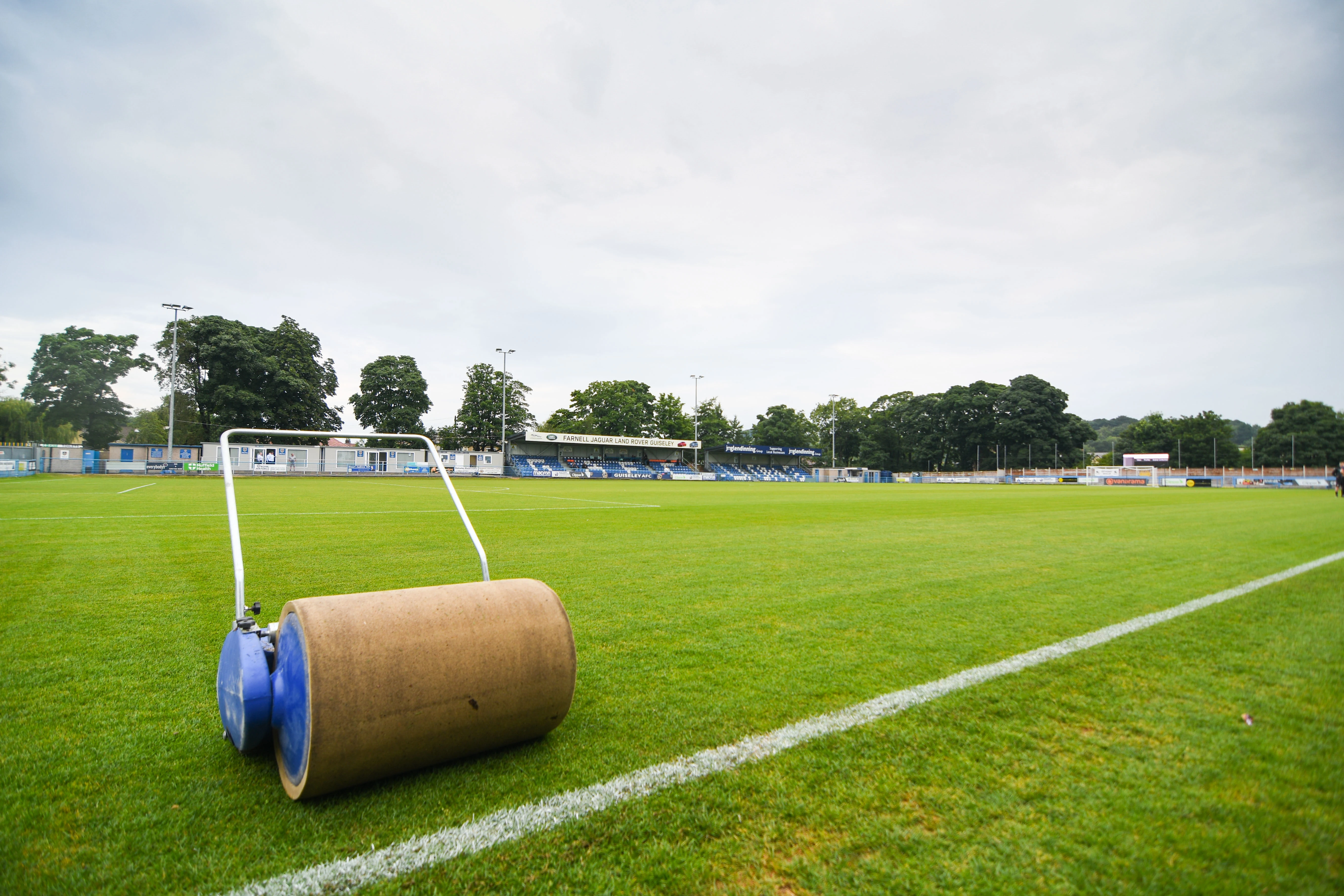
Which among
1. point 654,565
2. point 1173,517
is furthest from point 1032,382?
point 654,565

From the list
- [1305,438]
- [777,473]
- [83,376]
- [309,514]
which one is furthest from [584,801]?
[1305,438]

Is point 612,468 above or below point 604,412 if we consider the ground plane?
below

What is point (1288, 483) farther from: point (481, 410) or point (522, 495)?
point (481, 410)

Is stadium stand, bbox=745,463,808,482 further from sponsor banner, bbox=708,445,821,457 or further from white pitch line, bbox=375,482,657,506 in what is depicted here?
white pitch line, bbox=375,482,657,506

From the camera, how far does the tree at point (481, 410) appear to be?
235ft

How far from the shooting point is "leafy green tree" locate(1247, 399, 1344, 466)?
80562 mm

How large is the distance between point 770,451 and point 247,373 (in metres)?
52.8

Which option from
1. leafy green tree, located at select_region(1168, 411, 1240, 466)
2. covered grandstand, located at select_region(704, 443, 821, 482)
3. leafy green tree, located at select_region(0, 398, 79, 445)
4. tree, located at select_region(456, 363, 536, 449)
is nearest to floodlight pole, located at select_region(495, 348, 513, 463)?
tree, located at select_region(456, 363, 536, 449)

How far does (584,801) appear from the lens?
2.12 m

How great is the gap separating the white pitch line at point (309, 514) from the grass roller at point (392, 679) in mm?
9964

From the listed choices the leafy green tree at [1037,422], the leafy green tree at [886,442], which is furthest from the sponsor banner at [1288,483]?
the leafy green tree at [886,442]

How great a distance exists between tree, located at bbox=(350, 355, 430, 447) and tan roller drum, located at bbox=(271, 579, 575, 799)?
68586 mm

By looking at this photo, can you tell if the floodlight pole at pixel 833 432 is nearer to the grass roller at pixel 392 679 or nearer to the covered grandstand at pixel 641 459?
the covered grandstand at pixel 641 459

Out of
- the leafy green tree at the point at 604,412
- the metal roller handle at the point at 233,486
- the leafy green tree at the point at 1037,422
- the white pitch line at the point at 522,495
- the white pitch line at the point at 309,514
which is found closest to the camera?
the metal roller handle at the point at 233,486
